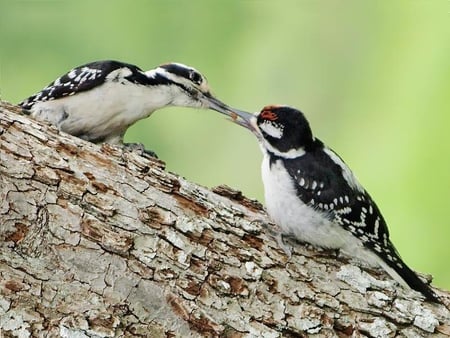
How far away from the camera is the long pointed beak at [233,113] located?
7.48 feet

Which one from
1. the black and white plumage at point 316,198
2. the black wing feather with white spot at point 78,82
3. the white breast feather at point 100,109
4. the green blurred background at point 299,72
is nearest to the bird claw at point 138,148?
the white breast feather at point 100,109

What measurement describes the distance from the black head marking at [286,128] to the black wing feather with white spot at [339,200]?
4cm

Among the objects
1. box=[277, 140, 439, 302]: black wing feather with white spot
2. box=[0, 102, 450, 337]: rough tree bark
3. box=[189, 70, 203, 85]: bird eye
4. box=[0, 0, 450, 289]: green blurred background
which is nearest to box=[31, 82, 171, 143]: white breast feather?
box=[189, 70, 203, 85]: bird eye

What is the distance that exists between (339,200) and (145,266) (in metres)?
0.59

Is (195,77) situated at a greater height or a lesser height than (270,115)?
greater

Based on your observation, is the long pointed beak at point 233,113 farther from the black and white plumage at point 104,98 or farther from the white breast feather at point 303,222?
the white breast feather at point 303,222

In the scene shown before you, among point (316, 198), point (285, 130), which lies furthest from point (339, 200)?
point (285, 130)

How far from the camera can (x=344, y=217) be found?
2.09 metres

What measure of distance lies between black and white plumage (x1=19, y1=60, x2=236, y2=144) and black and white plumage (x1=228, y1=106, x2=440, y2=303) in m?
0.25

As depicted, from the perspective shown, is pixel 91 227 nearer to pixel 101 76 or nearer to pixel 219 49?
pixel 101 76

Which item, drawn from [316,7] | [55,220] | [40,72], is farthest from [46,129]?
[316,7]

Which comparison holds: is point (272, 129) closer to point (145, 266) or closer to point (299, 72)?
point (145, 266)

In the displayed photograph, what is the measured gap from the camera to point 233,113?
7.57 ft

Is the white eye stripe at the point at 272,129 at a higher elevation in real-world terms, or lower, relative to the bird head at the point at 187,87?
lower
